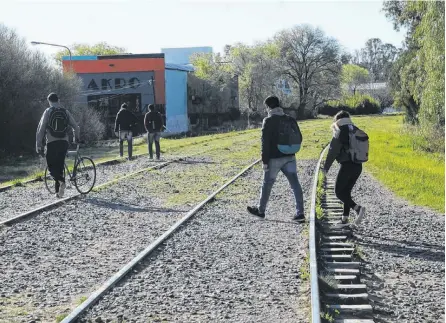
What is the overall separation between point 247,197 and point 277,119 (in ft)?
12.9

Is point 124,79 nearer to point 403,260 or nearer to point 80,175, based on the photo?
point 80,175

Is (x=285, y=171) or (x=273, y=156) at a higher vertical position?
(x=273, y=156)

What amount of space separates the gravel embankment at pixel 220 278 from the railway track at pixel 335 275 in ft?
0.53

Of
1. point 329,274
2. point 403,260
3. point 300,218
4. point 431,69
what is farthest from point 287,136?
point 431,69

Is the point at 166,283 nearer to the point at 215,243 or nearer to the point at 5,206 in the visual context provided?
the point at 215,243

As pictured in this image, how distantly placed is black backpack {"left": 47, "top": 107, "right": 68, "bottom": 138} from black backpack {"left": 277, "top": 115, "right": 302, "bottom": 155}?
15.5ft

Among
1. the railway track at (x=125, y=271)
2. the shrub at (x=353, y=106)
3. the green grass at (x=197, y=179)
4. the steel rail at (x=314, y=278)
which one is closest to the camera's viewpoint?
the steel rail at (x=314, y=278)

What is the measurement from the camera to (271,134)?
9523mm

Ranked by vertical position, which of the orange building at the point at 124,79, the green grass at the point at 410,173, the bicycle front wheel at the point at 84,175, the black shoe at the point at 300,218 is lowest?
the green grass at the point at 410,173

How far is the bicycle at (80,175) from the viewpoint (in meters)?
13.1

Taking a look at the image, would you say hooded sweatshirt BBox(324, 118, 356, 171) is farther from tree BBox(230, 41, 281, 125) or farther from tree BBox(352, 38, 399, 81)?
tree BBox(352, 38, 399, 81)

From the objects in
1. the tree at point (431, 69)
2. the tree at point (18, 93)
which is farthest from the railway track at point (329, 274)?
the tree at point (18, 93)

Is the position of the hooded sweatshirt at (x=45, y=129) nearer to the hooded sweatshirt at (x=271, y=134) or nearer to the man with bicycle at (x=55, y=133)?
the man with bicycle at (x=55, y=133)

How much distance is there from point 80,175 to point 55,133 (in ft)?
5.08
